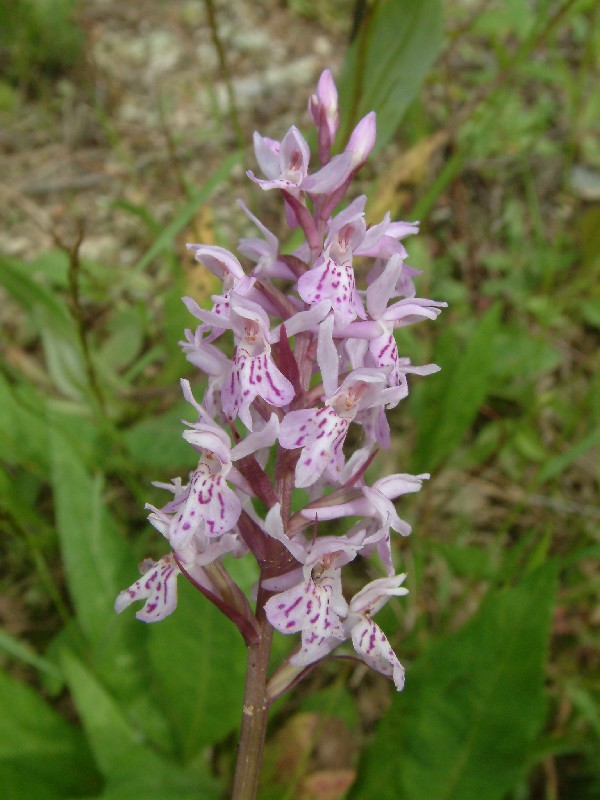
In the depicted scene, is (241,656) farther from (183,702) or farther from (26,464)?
(26,464)

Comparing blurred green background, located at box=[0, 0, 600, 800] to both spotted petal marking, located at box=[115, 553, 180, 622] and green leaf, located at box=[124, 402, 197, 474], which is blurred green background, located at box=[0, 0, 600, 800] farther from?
spotted petal marking, located at box=[115, 553, 180, 622]

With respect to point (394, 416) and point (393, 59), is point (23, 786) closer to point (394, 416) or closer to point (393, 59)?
point (394, 416)

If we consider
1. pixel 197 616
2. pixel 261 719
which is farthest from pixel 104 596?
pixel 261 719

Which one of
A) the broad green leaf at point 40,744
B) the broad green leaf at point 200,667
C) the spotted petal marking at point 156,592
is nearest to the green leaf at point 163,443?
the broad green leaf at point 200,667

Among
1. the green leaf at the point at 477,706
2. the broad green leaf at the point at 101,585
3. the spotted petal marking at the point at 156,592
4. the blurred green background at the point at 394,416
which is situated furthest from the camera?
the broad green leaf at the point at 101,585

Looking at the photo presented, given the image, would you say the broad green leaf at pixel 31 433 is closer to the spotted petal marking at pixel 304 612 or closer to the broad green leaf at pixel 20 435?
the broad green leaf at pixel 20 435
